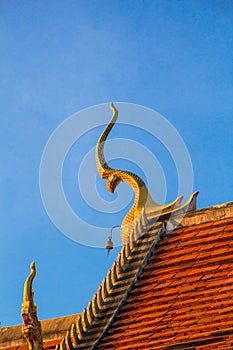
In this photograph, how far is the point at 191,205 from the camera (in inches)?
1121

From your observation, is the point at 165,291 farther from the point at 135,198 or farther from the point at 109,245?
the point at 135,198

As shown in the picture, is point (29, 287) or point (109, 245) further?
point (109, 245)

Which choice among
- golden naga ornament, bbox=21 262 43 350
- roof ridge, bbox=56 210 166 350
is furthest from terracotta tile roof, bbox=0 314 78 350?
golden naga ornament, bbox=21 262 43 350

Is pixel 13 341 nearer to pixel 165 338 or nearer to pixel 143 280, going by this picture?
pixel 143 280

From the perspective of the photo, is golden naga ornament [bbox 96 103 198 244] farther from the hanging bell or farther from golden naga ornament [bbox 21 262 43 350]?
golden naga ornament [bbox 21 262 43 350]

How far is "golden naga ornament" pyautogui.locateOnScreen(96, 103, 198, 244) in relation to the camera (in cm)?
2847

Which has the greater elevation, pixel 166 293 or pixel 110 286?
pixel 110 286

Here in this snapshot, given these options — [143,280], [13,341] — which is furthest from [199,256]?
[13,341]

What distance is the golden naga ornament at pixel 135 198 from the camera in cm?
2847

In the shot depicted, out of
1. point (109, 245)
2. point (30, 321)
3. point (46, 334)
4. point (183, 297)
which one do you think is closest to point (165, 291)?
point (183, 297)

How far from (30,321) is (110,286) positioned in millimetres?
2623

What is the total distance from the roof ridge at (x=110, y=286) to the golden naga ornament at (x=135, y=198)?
13.6 inches

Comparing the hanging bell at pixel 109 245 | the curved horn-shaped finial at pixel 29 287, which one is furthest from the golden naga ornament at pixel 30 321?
the hanging bell at pixel 109 245

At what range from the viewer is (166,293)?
82.5 ft
